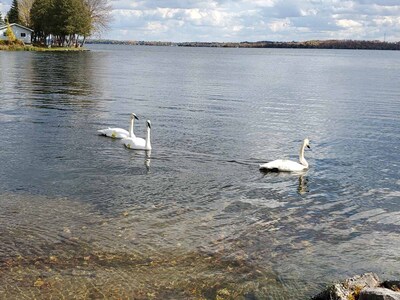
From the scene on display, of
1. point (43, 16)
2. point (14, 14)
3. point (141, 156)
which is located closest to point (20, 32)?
point (43, 16)

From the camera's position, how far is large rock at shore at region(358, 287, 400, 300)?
309 inches

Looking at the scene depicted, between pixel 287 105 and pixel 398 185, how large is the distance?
20.8 metres

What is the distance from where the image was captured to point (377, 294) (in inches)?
314

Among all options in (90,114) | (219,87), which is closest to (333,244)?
(90,114)

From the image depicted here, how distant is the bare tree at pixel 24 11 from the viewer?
147125 mm

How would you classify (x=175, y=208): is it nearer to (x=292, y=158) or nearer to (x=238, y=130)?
(x=292, y=158)

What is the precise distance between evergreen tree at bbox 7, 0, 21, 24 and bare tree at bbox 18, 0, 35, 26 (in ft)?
4.56

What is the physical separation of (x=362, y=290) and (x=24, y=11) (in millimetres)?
156990

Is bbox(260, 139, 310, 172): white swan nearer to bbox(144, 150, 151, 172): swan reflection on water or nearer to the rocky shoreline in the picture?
bbox(144, 150, 151, 172): swan reflection on water

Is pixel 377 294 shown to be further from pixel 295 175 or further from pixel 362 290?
pixel 295 175

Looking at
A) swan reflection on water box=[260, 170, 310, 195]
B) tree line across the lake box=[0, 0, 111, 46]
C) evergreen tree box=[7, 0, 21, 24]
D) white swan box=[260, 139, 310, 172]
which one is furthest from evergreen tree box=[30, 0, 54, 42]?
swan reflection on water box=[260, 170, 310, 195]

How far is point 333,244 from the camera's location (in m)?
12.3

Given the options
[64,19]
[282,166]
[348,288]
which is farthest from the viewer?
[64,19]

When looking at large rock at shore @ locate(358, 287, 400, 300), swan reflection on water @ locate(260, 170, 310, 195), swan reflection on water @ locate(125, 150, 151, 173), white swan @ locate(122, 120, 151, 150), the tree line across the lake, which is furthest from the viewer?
the tree line across the lake
